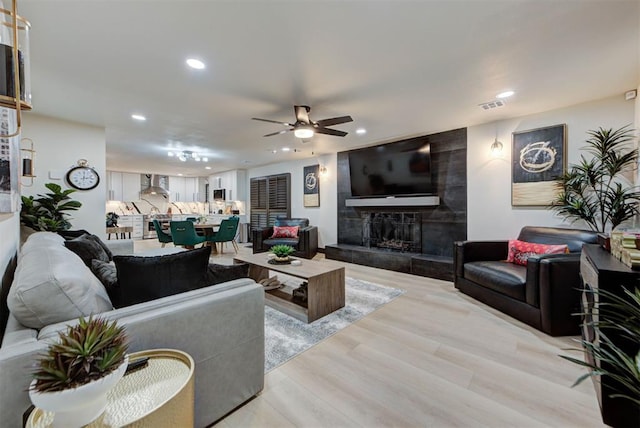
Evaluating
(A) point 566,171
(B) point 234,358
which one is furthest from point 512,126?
(B) point 234,358

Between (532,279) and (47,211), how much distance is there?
5919mm

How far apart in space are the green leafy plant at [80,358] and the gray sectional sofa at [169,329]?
0.80ft

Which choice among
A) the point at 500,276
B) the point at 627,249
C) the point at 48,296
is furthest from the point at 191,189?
the point at 627,249

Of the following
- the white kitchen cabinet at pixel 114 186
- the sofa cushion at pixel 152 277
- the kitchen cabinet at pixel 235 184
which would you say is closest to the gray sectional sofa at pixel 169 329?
the sofa cushion at pixel 152 277

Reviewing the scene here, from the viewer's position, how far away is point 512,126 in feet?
12.6

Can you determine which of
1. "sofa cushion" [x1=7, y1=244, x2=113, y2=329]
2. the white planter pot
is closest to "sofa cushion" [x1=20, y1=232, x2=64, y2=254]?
"sofa cushion" [x1=7, y1=244, x2=113, y2=329]

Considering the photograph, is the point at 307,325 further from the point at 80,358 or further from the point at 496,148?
the point at 496,148

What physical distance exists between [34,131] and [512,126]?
7.02 meters

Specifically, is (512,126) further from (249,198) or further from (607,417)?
(249,198)

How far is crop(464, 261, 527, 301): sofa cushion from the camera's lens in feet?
8.68

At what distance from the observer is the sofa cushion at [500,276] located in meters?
2.64

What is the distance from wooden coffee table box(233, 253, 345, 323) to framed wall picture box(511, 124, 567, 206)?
2.91 metres

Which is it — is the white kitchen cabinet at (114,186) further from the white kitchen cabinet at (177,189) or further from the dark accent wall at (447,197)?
the dark accent wall at (447,197)

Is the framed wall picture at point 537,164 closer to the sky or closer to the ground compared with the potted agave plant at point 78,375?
closer to the sky
